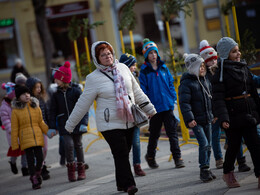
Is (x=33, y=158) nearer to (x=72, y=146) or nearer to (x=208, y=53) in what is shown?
(x=72, y=146)

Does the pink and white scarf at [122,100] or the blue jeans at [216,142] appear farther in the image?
the blue jeans at [216,142]

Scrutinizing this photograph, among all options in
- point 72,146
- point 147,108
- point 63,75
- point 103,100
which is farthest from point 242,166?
point 63,75

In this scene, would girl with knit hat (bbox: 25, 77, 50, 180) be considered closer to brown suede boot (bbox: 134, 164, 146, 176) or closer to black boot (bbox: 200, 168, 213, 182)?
brown suede boot (bbox: 134, 164, 146, 176)

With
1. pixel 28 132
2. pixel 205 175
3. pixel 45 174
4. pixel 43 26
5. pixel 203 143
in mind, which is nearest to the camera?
pixel 205 175

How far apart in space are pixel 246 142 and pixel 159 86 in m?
2.18

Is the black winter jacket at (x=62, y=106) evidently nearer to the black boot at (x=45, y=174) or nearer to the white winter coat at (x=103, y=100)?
the black boot at (x=45, y=174)

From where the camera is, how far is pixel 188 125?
6402 mm

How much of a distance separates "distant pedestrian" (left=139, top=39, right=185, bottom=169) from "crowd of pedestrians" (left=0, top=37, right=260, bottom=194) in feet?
0.05

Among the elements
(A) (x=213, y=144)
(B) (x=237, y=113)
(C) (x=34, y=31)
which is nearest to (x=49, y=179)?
(A) (x=213, y=144)

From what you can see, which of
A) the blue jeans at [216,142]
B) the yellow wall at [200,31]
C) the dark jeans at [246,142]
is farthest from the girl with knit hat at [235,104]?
the yellow wall at [200,31]

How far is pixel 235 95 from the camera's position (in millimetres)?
5684

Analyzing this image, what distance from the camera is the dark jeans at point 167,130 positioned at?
24.8ft

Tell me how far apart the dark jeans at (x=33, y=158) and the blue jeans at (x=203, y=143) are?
2.54 metres

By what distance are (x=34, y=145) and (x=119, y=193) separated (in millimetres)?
1806
